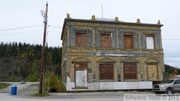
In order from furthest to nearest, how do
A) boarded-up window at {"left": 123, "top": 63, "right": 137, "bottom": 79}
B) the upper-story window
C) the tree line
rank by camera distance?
the tree line
boarded-up window at {"left": 123, "top": 63, "right": 137, "bottom": 79}
the upper-story window

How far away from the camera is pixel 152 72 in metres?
30.1

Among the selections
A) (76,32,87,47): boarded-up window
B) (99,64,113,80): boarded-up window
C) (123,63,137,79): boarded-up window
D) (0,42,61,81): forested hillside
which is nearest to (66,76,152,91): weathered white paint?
(99,64,113,80): boarded-up window

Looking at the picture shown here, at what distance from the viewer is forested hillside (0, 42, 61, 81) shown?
92375 millimetres

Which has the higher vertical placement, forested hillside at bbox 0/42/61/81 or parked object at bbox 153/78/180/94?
forested hillside at bbox 0/42/61/81

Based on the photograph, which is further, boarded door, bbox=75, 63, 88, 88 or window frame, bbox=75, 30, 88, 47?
window frame, bbox=75, 30, 88, 47

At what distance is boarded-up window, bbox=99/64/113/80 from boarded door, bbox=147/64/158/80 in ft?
18.0

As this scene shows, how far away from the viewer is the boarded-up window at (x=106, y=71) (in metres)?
28.2

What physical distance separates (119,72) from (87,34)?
651cm

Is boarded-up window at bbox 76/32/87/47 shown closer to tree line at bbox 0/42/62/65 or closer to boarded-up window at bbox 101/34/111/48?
boarded-up window at bbox 101/34/111/48

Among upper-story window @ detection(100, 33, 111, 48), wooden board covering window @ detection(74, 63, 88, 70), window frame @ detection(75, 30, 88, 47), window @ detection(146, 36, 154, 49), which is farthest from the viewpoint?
window @ detection(146, 36, 154, 49)

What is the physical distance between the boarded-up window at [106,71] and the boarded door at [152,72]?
18.0ft

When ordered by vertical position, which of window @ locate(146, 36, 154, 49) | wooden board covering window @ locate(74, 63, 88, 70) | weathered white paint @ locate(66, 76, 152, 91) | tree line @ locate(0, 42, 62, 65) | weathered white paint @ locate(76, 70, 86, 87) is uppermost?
tree line @ locate(0, 42, 62, 65)

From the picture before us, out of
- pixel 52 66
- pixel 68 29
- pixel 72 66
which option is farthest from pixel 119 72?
pixel 52 66

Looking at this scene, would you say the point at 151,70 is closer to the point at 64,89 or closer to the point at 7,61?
the point at 64,89
